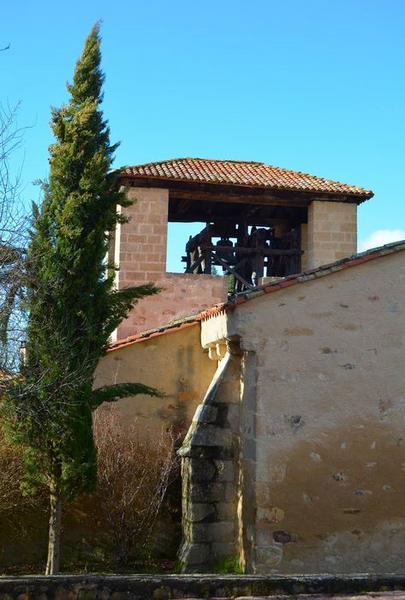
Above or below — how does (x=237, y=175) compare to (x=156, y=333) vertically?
above

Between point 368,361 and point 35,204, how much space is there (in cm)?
474

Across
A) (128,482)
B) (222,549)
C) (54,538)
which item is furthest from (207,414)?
(54,538)

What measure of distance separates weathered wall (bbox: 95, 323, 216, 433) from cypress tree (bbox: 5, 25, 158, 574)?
3.81 feet

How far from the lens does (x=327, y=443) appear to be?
369 inches

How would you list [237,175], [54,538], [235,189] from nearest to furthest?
[54,538], [235,189], [237,175]

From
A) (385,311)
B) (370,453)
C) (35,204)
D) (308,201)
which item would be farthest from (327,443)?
(308,201)

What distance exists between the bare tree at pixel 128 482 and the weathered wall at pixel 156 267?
18.9 feet

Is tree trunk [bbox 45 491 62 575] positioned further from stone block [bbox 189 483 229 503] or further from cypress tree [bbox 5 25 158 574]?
stone block [bbox 189 483 229 503]

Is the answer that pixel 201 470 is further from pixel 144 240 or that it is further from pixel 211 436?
pixel 144 240

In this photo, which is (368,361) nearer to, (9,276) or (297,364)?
(297,364)

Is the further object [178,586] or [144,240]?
[144,240]

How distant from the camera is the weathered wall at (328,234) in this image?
17469 mm

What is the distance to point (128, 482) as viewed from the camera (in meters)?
10.7

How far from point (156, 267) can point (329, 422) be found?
807 cm
